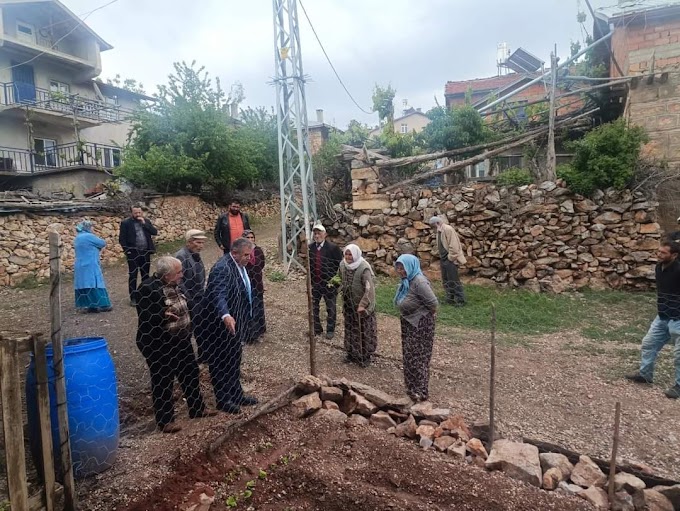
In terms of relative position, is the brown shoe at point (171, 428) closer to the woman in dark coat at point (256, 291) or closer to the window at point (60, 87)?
the woman in dark coat at point (256, 291)

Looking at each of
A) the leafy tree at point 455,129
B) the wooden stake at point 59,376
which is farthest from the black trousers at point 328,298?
the leafy tree at point 455,129

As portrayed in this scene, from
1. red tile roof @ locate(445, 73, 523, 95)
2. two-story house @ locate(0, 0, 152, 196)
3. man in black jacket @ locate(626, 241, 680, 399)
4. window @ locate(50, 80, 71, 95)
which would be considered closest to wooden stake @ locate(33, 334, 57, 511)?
man in black jacket @ locate(626, 241, 680, 399)

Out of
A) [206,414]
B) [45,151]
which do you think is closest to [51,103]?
[45,151]

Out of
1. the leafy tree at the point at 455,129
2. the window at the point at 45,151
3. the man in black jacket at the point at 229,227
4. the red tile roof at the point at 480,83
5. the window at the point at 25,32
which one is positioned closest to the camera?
the man in black jacket at the point at 229,227

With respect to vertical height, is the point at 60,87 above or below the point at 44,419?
above

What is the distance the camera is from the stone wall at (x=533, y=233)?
8.57m

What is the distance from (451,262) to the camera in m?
8.10

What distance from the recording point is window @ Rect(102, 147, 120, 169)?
21.8m

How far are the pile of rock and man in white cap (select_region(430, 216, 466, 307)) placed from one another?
4.43 meters

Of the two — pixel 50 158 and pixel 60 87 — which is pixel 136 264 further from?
pixel 60 87

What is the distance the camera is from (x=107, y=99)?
77.0 ft

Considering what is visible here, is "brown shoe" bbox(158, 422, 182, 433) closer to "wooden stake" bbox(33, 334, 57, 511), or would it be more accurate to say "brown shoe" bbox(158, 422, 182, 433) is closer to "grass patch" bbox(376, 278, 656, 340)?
"wooden stake" bbox(33, 334, 57, 511)

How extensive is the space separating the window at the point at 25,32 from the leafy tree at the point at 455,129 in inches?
749

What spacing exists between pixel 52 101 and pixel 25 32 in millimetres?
4245
